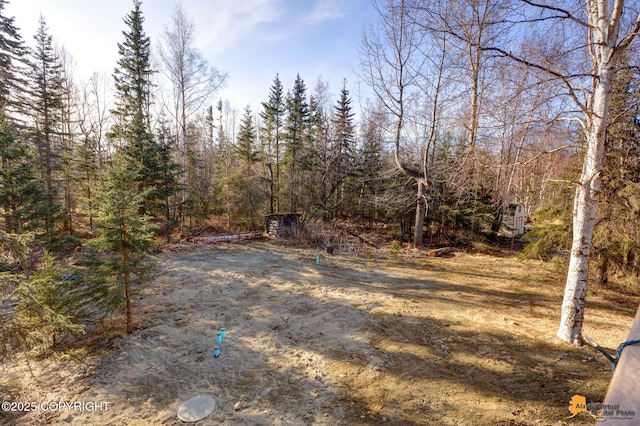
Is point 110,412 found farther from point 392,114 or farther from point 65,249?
point 392,114

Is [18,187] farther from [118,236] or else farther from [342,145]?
[342,145]

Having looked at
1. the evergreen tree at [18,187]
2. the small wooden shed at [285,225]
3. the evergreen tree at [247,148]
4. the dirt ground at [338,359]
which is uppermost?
the evergreen tree at [247,148]

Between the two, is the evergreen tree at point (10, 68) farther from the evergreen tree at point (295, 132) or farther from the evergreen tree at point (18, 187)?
the evergreen tree at point (295, 132)

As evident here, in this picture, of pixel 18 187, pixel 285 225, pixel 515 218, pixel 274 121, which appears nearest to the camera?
pixel 18 187

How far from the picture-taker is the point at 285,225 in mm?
13664

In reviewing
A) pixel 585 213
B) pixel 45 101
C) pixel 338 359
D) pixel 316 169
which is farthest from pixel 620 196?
pixel 45 101

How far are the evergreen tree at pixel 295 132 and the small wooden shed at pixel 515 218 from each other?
12229 mm

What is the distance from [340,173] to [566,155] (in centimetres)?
1121

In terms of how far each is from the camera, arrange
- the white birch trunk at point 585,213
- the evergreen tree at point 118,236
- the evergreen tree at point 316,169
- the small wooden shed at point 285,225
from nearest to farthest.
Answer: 1. the white birch trunk at point 585,213
2. the evergreen tree at point 118,236
3. the small wooden shed at point 285,225
4. the evergreen tree at point 316,169

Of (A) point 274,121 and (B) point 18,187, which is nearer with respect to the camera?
(B) point 18,187

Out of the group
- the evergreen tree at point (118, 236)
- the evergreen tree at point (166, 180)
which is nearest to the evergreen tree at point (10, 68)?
the evergreen tree at point (166, 180)

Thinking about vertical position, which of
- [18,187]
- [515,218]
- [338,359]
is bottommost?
[338,359]

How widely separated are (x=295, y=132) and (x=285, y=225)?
8.16m

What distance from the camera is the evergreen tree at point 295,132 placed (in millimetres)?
17188
